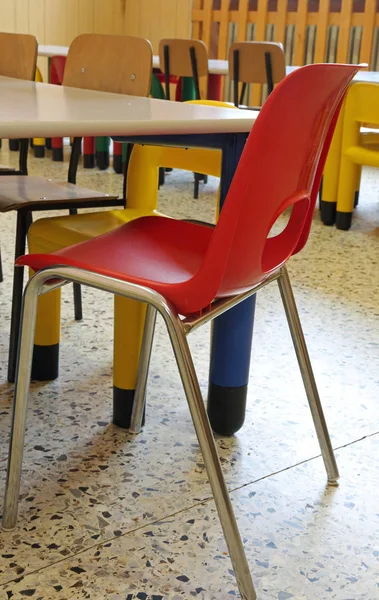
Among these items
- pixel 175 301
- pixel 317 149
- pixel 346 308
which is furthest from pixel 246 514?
pixel 346 308

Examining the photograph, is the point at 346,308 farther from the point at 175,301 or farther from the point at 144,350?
the point at 175,301

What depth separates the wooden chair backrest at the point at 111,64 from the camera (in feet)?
6.74

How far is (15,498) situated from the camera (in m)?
1.28

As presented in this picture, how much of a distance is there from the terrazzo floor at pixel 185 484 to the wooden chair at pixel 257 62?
215cm

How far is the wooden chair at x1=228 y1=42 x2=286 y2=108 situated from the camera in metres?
4.00

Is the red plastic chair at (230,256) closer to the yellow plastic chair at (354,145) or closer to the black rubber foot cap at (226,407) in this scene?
the black rubber foot cap at (226,407)

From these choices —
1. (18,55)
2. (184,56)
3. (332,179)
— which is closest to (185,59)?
(184,56)

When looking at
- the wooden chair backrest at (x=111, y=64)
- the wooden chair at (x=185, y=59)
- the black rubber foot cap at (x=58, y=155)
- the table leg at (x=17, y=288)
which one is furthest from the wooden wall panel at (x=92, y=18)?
the table leg at (x=17, y=288)

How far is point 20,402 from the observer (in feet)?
3.98

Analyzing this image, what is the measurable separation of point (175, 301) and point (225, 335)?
0.48 meters

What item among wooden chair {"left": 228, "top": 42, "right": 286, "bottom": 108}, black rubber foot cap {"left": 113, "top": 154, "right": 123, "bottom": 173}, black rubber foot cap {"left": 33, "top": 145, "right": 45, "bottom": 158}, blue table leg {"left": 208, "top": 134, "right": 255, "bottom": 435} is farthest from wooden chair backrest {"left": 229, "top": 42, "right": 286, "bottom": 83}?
blue table leg {"left": 208, "top": 134, "right": 255, "bottom": 435}

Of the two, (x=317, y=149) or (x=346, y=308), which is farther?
(x=346, y=308)

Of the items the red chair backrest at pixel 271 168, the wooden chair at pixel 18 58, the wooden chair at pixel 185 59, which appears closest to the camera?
the red chair backrest at pixel 271 168

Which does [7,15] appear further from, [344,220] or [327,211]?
[344,220]
